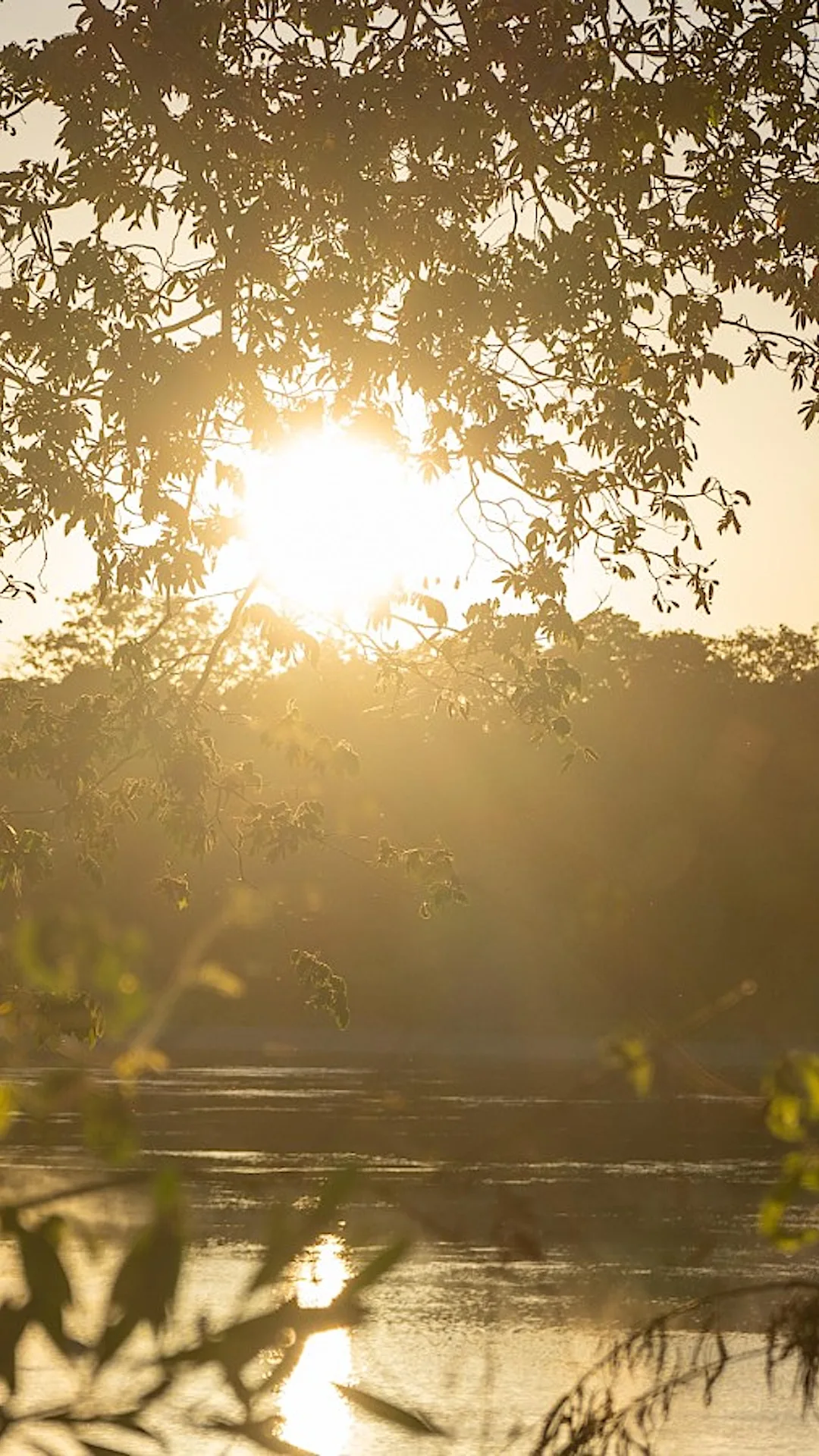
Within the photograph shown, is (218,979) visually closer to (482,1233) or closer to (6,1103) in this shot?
(6,1103)

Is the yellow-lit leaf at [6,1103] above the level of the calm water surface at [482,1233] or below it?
below

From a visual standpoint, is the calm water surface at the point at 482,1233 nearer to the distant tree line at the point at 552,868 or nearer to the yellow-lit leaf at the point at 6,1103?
the yellow-lit leaf at the point at 6,1103

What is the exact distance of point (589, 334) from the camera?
8.78 meters

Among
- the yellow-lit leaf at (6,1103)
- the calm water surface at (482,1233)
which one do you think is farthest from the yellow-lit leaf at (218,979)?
the calm water surface at (482,1233)

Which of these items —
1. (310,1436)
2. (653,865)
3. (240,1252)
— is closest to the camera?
(310,1436)

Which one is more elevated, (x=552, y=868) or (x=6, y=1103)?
(x=552, y=868)

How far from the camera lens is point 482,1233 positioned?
1919 cm

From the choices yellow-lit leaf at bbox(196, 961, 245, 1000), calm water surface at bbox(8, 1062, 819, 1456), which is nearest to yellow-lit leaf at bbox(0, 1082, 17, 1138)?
yellow-lit leaf at bbox(196, 961, 245, 1000)

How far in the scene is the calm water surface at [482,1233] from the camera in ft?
37.9

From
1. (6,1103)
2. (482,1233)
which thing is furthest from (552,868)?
(6,1103)

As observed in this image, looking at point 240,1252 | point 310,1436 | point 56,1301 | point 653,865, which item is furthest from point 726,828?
point 56,1301

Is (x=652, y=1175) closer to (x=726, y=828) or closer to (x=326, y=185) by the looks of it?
(x=326, y=185)

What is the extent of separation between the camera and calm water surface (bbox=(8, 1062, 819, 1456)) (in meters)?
11.6

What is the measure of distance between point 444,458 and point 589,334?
780mm
